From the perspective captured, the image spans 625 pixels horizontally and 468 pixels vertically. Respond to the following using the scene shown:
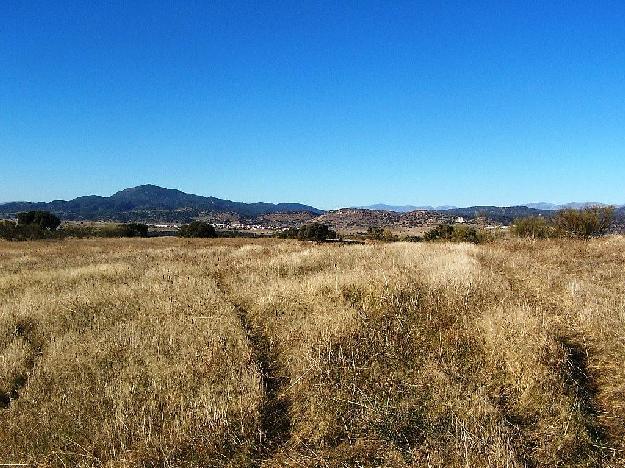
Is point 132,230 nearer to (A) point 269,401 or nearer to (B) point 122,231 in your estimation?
(B) point 122,231

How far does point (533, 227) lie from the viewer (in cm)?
3628

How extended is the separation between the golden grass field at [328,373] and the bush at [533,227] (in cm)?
2166

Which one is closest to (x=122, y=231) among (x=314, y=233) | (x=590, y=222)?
(x=314, y=233)

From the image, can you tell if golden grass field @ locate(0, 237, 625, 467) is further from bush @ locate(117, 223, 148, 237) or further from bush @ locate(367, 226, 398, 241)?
bush @ locate(117, 223, 148, 237)

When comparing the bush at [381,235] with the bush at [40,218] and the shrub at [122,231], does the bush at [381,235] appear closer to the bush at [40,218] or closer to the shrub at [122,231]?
the shrub at [122,231]

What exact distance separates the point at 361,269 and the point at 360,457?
8703 mm

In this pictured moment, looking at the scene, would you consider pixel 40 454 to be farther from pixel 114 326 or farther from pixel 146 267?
pixel 146 267

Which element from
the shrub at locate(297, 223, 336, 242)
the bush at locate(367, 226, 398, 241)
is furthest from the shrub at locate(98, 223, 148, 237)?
the bush at locate(367, 226, 398, 241)

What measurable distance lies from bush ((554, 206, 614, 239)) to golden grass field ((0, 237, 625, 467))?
65.5ft

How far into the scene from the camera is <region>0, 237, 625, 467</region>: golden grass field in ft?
20.2

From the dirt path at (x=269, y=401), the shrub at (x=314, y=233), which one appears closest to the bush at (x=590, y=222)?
the dirt path at (x=269, y=401)

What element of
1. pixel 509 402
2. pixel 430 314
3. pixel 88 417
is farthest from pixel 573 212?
pixel 88 417

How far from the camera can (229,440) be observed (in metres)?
6.37

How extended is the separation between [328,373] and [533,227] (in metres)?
33.5
